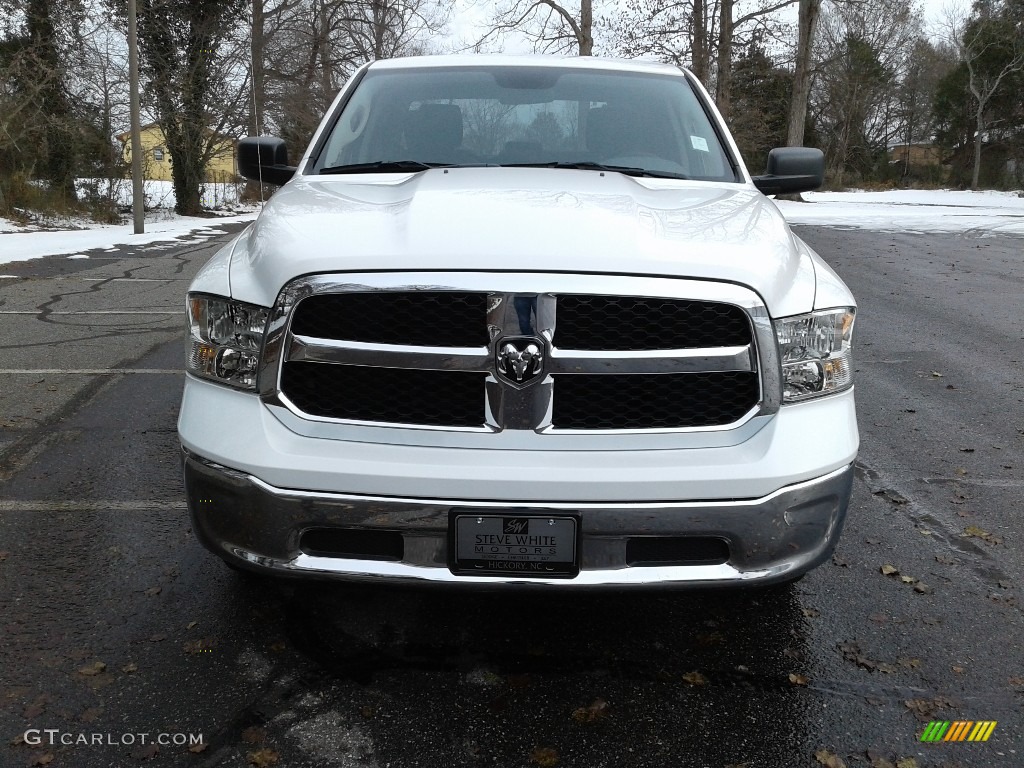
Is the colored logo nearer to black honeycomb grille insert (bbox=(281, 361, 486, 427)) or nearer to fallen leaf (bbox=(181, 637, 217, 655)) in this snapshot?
black honeycomb grille insert (bbox=(281, 361, 486, 427))

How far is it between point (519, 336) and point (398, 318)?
0.32 metres

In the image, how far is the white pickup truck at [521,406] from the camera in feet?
7.40

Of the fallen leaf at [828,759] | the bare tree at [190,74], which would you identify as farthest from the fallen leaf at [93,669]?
the bare tree at [190,74]

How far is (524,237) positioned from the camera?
238 cm

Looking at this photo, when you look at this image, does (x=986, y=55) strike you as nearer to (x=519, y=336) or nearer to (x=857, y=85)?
(x=857, y=85)

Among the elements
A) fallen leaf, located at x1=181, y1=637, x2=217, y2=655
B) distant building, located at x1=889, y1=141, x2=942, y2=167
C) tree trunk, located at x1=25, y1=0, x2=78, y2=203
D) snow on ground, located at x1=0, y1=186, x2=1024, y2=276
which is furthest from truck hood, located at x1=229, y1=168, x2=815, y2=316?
distant building, located at x1=889, y1=141, x2=942, y2=167

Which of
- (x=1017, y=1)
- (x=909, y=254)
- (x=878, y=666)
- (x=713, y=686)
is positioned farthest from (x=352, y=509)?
(x=1017, y=1)

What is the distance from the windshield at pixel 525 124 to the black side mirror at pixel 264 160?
0.45 metres

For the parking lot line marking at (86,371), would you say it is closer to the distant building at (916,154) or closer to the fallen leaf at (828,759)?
the fallen leaf at (828,759)

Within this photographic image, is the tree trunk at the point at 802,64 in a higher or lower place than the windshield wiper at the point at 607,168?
higher

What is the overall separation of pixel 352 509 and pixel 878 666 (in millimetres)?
1634

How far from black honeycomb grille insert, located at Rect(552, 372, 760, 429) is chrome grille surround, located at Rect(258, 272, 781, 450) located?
0.02m

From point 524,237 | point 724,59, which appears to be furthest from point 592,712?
point 724,59

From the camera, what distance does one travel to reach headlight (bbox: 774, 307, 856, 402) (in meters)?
2.43
